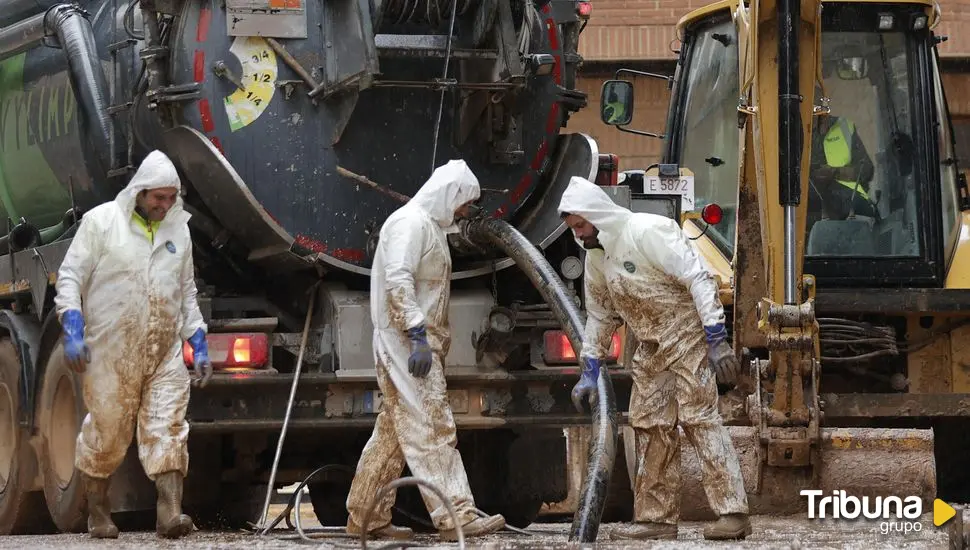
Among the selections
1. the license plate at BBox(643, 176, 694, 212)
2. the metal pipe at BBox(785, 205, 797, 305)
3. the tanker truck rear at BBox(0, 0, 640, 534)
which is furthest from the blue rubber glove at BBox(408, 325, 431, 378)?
the license plate at BBox(643, 176, 694, 212)

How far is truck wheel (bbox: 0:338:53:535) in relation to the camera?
33.2 ft

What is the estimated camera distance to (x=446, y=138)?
9.29 metres

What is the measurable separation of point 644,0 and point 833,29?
5.29m

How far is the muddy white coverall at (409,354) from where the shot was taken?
26.9ft

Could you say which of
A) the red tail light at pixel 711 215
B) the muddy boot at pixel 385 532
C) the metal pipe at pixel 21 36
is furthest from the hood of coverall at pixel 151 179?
the red tail light at pixel 711 215

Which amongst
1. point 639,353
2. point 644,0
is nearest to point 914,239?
point 639,353

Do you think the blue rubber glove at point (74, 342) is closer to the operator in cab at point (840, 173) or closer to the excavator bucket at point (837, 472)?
the excavator bucket at point (837, 472)

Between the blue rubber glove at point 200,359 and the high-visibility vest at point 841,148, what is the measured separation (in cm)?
372

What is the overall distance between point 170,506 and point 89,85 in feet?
7.53

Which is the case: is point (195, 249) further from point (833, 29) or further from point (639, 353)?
point (833, 29)

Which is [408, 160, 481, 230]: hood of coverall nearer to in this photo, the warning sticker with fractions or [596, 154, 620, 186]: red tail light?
the warning sticker with fractions

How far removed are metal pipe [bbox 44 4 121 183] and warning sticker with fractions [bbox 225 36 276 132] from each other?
0.86 m

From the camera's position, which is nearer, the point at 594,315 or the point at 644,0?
the point at 594,315

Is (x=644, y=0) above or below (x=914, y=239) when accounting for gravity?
above
